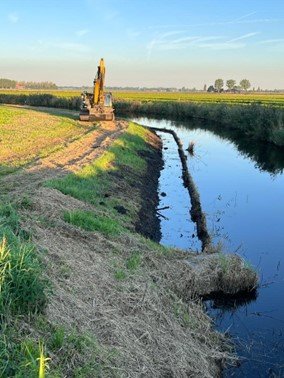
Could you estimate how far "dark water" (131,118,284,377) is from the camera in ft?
31.3

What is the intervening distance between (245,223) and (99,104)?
27.7 metres

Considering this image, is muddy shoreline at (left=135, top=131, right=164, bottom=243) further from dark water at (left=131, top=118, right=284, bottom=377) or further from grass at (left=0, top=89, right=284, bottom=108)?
grass at (left=0, top=89, right=284, bottom=108)

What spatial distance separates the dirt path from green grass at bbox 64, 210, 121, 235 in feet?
7.88

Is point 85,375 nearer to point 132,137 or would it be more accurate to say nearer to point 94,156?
point 94,156

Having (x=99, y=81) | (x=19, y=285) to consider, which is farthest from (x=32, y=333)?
(x=99, y=81)

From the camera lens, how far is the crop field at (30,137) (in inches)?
837

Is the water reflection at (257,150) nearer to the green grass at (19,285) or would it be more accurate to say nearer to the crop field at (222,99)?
the crop field at (222,99)

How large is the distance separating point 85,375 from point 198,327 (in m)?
4.09

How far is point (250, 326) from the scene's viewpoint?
10.3 metres

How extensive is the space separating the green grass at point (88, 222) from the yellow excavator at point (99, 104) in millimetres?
31263

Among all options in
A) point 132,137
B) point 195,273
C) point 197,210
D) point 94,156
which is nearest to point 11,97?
point 132,137

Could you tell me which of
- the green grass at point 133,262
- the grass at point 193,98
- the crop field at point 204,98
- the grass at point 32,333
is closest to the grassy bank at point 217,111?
the grass at point 193,98

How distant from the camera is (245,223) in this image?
59.6 feet

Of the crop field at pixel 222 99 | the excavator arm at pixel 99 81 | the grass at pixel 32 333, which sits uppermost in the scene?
the excavator arm at pixel 99 81
